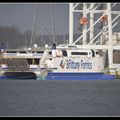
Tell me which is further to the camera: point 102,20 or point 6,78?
point 102,20

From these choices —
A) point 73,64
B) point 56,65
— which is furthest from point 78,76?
point 56,65

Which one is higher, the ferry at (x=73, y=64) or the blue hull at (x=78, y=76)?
the ferry at (x=73, y=64)

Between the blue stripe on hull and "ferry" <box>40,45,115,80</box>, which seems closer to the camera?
"ferry" <box>40,45,115,80</box>

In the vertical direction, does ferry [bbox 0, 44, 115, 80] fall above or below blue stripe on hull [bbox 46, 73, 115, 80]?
above

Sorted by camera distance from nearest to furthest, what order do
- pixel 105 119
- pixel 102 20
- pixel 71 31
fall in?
pixel 105 119, pixel 71 31, pixel 102 20

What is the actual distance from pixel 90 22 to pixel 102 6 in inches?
144

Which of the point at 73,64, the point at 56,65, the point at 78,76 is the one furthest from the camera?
the point at 78,76

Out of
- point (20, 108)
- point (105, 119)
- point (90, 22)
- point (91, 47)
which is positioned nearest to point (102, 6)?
point (90, 22)

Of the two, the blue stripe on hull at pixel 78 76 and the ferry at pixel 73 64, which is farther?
the blue stripe on hull at pixel 78 76

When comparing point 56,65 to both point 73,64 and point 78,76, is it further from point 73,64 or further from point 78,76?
point 78,76

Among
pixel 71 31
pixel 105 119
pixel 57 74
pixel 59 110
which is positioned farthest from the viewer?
pixel 71 31

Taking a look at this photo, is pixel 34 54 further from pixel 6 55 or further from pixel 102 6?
pixel 102 6

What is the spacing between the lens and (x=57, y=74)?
82750 mm

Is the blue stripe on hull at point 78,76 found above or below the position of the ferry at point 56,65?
below
